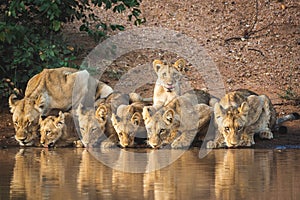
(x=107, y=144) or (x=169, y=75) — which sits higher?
(x=169, y=75)

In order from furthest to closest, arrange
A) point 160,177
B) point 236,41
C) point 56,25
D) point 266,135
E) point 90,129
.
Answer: point 236,41
point 56,25
point 266,135
point 90,129
point 160,177

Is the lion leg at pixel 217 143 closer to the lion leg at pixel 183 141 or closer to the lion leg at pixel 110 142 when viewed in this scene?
the lion leg at pixel 183 141

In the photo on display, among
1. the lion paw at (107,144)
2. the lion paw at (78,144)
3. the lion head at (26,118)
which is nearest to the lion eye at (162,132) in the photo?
the lion paw at (107,144)

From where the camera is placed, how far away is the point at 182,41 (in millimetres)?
19234

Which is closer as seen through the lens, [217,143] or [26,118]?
[217,143]

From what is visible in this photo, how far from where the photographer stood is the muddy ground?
17031 millimetres

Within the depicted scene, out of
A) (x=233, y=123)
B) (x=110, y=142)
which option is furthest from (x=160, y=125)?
(x=233, y=123)

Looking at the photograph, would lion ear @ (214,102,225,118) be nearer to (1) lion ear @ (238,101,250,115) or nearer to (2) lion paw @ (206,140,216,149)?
(1) lion ear @ (238,101,250,115)

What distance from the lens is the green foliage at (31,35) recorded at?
1502 centimetres

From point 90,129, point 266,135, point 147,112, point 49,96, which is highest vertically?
point 49,96

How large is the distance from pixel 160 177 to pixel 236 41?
30.5 ft

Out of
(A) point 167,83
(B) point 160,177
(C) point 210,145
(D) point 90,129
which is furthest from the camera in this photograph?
(A) point 167,83

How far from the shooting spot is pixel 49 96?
577 inches

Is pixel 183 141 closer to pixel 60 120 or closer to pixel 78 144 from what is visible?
pixel 78 144
